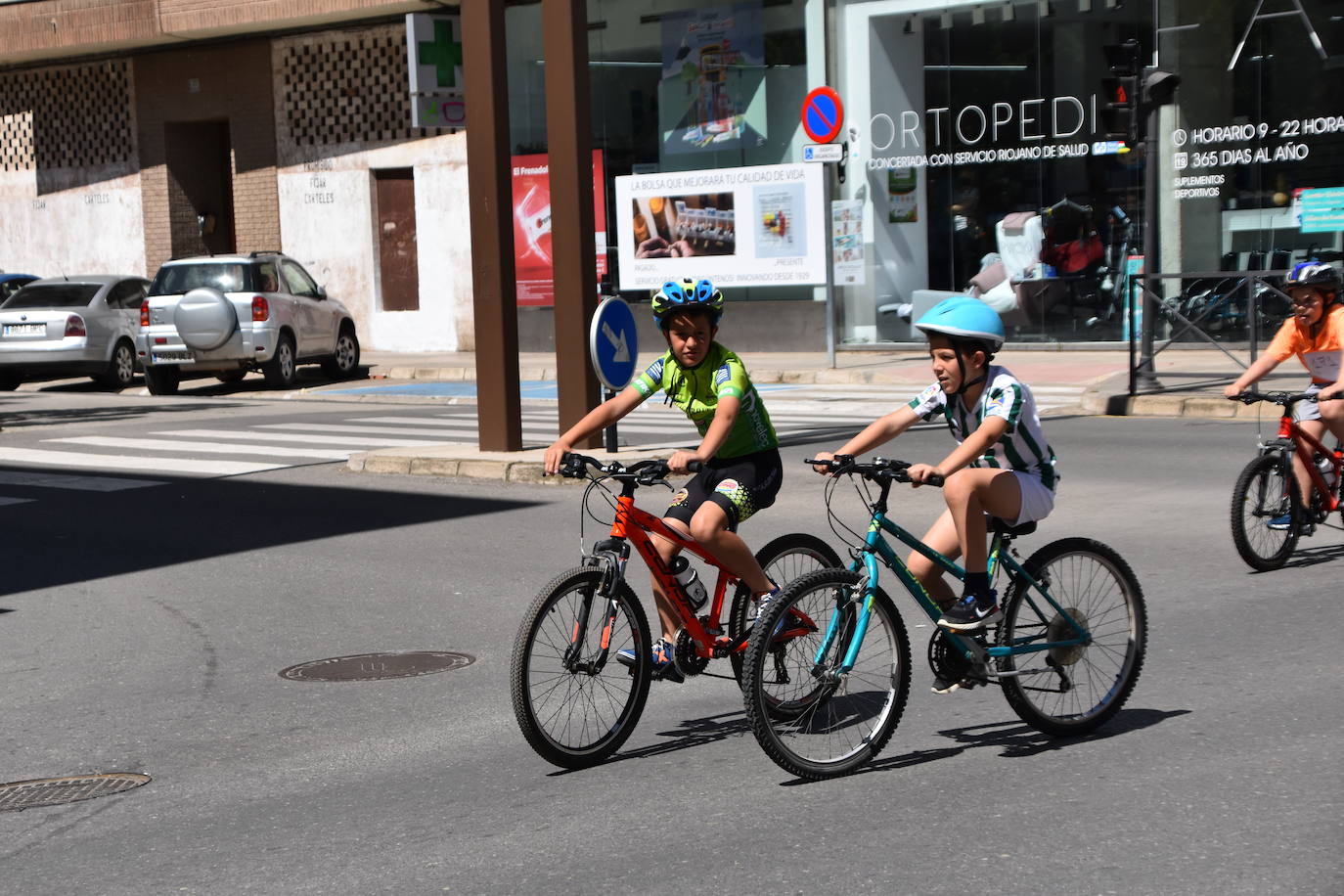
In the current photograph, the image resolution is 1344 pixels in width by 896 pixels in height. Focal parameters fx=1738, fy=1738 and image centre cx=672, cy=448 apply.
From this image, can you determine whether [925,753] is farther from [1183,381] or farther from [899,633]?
[1183,381]

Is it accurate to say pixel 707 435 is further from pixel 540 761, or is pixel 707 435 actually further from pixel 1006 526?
pixel 540 761

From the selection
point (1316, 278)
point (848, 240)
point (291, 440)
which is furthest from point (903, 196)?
point (1316, 278)

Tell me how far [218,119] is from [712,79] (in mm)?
11305

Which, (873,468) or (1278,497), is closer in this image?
(873,468)

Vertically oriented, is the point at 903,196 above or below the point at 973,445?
above

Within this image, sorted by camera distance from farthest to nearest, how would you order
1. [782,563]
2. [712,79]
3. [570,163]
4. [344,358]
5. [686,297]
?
[712,79] < [344,358] < [570,163] < [782,563] < [686,297]

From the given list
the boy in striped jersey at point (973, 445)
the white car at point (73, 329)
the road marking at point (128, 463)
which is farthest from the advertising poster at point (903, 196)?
the boy in striped jersey at point (973, 445)

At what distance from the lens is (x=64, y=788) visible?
19.0 ft

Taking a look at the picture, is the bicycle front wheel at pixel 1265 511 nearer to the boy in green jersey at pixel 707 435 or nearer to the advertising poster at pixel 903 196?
the boy in green jersey at pixel 707 435

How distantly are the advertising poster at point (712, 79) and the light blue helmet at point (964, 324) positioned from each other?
832 inches

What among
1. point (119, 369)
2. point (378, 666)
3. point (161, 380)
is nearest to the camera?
point (378, 666)

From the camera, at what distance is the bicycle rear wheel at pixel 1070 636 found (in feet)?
Answer: 18.9

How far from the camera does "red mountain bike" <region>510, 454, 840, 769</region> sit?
5641 mm

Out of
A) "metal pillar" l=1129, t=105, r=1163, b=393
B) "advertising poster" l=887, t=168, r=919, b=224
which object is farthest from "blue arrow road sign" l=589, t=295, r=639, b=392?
"advertising poster" l=887, t=168, r=919, b=224
